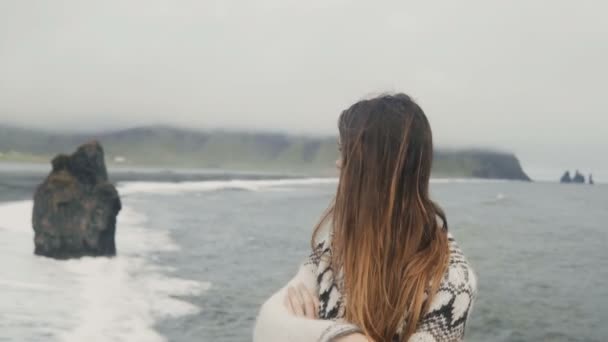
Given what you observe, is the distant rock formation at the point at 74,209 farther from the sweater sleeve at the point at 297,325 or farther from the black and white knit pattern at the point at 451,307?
the black and white knit pattern at the point at 451,307

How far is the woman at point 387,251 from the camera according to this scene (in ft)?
7.22

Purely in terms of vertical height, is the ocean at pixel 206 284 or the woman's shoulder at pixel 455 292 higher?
the woman's shoulder at pixel 455 292

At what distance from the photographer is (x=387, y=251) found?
2.31 metres

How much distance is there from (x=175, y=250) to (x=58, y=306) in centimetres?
1488

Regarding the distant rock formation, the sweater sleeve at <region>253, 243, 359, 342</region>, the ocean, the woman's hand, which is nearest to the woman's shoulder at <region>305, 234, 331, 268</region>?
the sweater sleeve at <region>253, 243, 359, 342</region>

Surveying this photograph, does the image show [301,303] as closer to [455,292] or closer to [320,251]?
[320,251]

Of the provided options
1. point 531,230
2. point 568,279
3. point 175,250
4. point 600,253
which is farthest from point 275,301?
point 531,230

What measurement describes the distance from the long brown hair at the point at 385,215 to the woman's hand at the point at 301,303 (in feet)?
0.44

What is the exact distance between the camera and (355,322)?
2.29 m

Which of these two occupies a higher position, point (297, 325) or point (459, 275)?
point (459, 275)

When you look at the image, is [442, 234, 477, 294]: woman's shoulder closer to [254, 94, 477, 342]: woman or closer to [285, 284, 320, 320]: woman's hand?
[254, 94, 477, 342]: woman

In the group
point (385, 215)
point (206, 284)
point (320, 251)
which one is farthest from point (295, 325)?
point (206, 284)

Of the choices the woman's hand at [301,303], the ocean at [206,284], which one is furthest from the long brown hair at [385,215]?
the ocean at [206,284]

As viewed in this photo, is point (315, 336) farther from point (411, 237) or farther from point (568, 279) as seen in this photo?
point (568, 279)
